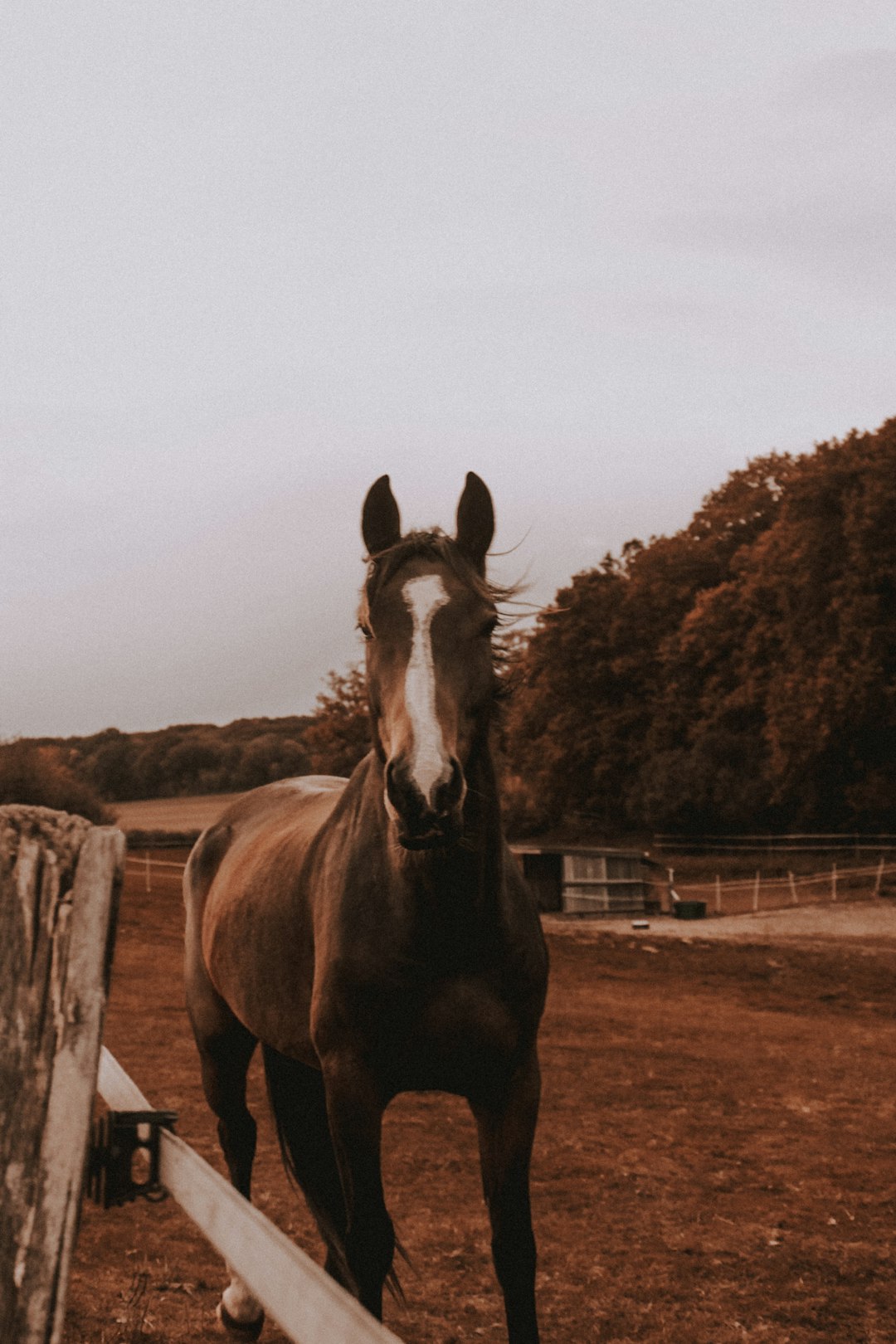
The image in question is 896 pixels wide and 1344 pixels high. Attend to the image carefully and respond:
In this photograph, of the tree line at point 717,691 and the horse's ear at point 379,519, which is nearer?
the horse's ear at point 379,519

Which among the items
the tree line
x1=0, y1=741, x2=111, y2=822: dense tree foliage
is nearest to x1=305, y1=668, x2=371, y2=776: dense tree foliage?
the tree line

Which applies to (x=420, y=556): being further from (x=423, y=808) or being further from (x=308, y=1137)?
(x=308, y=1137)

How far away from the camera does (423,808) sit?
2.52m

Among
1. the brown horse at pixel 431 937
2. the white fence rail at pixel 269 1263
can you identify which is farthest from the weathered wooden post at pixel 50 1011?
the brown horse at pixel 431 937

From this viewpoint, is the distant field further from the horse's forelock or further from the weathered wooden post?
the weathered wooden post

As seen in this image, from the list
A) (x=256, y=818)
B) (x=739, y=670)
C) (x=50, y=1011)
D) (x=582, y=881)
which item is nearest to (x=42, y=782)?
(x=582, y=881)

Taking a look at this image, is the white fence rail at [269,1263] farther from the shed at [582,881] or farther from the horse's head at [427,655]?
the shed at [582,881]

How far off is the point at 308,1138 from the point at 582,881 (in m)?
23.7

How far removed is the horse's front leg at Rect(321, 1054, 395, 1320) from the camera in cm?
307

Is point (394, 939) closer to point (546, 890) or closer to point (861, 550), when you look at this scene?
point (546, 890)

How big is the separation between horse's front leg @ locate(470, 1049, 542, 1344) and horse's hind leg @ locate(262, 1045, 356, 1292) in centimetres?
120

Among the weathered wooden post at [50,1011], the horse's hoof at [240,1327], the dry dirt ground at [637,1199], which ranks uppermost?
the weathered wooden post at [50,1011]

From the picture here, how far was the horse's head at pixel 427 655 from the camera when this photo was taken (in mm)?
2564

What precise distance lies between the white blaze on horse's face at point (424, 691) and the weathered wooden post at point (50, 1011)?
1053mm
